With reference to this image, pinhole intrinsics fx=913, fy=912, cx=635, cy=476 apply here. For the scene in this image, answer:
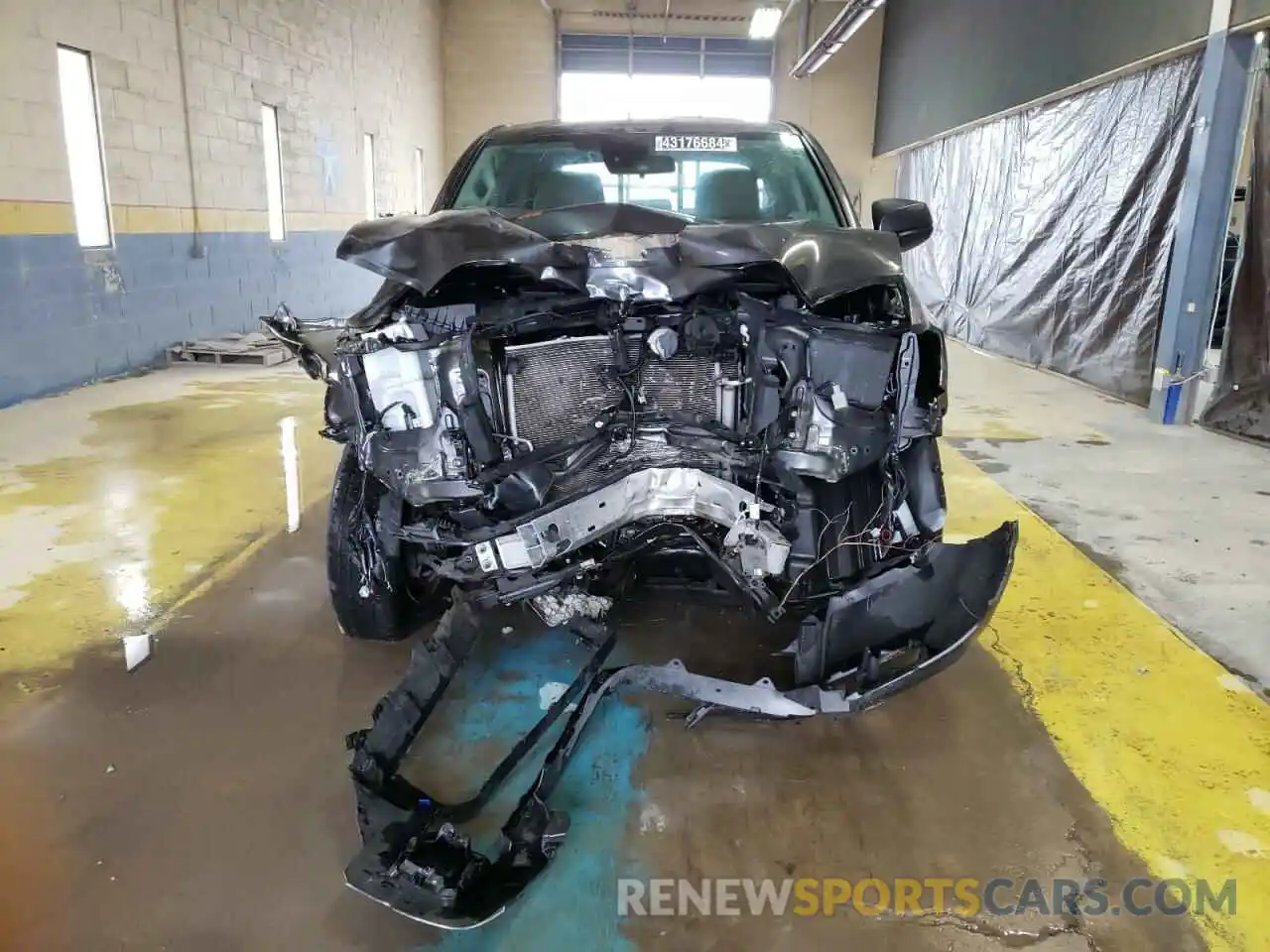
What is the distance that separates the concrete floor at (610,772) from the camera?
178cm

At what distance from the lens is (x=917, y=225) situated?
111 inches

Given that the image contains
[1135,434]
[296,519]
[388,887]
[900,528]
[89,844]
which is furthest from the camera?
[1135,434]

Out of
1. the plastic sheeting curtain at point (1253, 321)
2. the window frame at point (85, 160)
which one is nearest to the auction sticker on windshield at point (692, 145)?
the plastic sheeting curtain at point (1253, 321)

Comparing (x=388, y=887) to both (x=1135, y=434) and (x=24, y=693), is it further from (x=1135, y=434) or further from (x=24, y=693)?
(x=1135, y=434)

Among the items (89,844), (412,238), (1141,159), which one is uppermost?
(1141,159)

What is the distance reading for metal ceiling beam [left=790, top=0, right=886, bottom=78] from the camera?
427 inches

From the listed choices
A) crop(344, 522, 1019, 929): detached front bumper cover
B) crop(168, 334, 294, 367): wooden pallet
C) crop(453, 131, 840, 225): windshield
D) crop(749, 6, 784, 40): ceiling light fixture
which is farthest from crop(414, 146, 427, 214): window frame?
crop(344, 522, 1019, 929): detached front bumper cover

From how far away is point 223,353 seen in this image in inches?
314

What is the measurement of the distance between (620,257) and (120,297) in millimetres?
6548

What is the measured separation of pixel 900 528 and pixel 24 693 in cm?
250

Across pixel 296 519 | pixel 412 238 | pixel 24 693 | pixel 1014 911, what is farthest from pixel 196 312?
pixel 1014 911

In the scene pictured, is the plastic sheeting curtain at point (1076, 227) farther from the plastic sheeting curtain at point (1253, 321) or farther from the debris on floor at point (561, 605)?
the debris on floor at point (561, 605)

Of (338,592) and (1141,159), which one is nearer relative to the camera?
(338,592)

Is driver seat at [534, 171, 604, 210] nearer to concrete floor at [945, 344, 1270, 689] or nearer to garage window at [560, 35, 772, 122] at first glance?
concrete floor at [945, 344, 1270, 689]
